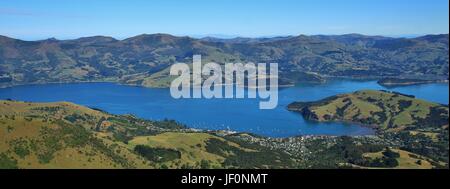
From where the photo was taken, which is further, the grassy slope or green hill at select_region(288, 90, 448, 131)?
green hill at select_region(288, 90, 448, 131)

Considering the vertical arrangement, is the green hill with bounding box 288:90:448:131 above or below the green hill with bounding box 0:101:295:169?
below

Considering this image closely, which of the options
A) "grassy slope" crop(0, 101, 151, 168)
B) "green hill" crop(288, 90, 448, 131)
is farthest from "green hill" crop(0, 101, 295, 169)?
"green hill" crop(288, 90, 448, 131)

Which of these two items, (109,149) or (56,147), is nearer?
(56,147)

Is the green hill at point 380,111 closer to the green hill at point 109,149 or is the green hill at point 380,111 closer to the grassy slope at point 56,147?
the green hill at point 109,149

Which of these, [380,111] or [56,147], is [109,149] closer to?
[56,147]

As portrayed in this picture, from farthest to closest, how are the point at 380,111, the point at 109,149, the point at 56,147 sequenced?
1. the point at 380,111
2. the point at 109,149
3. the point at 56,147

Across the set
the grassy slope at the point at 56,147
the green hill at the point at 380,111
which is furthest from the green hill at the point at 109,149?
the green hill at the point at 380,111

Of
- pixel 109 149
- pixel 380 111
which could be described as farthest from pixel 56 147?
pixel 380 111

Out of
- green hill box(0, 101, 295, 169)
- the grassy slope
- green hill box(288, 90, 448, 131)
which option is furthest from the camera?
green hill box(288, 90, 448, 131)

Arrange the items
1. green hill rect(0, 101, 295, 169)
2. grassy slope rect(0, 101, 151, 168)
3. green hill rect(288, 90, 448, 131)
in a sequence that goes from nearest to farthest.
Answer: grassy slope rect(0, 101, 151, 168) → green hill rect(0, 101, 295, 169) → green hill rect(288, 90, 448, 131)

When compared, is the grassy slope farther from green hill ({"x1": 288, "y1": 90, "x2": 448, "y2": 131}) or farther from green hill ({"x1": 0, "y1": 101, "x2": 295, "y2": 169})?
green hill ({"x1": 288, "y1": 90, "x2": 448, "y2": 131})
